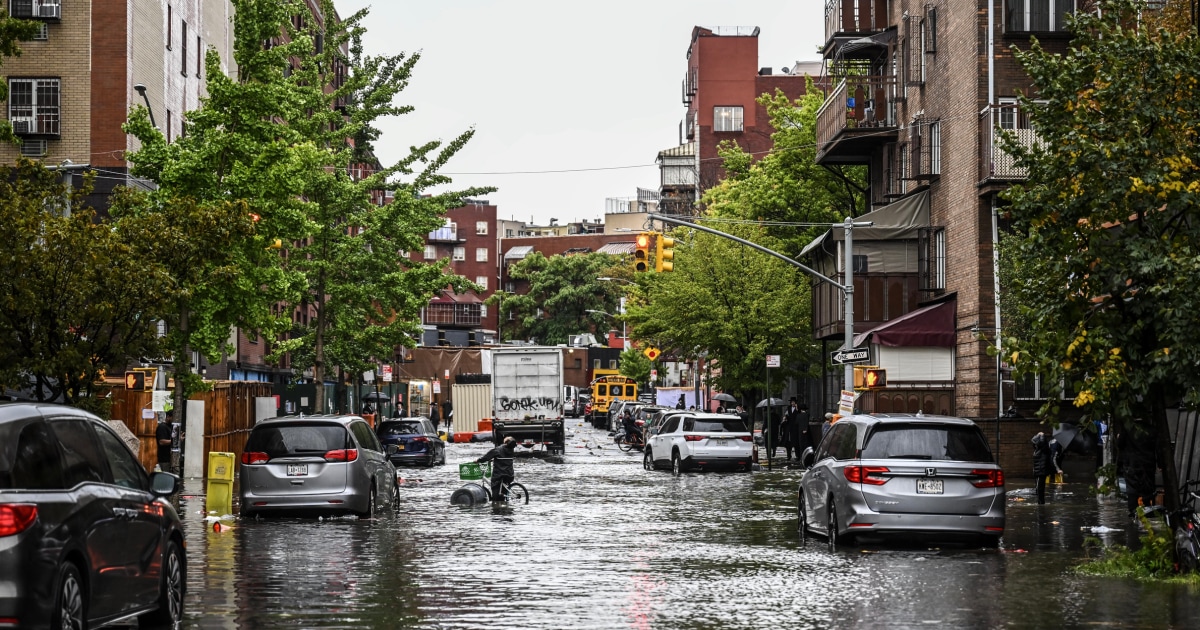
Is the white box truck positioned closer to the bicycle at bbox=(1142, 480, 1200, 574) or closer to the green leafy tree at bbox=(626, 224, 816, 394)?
the green leafy tree at bbox=(626, 224, 816, 394)

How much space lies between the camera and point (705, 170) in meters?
116

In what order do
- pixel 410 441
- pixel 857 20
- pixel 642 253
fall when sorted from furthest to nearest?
1. pixel 857 20
2. pixel 410 441
3. pixel 642 253

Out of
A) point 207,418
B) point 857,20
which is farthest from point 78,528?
point 857,20

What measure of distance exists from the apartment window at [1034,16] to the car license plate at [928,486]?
22.3 meters

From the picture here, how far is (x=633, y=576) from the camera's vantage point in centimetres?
1677

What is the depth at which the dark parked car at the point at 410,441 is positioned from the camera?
4722 cm

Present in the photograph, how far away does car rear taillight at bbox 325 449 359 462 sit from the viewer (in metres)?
24.2

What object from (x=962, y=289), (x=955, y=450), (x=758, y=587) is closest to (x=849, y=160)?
(x=962, y=289)

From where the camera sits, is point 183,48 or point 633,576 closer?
point 633,576

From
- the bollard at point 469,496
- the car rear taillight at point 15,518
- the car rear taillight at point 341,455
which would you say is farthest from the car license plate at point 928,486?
the car rear taillight at point 15,518

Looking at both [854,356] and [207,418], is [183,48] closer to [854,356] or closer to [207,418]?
[207,418]

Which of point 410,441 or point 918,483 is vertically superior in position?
point 918,483

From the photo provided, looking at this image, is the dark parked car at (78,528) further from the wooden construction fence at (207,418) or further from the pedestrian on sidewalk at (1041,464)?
the wooden construction fence at (207,418)

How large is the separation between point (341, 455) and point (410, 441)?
23.1 m
